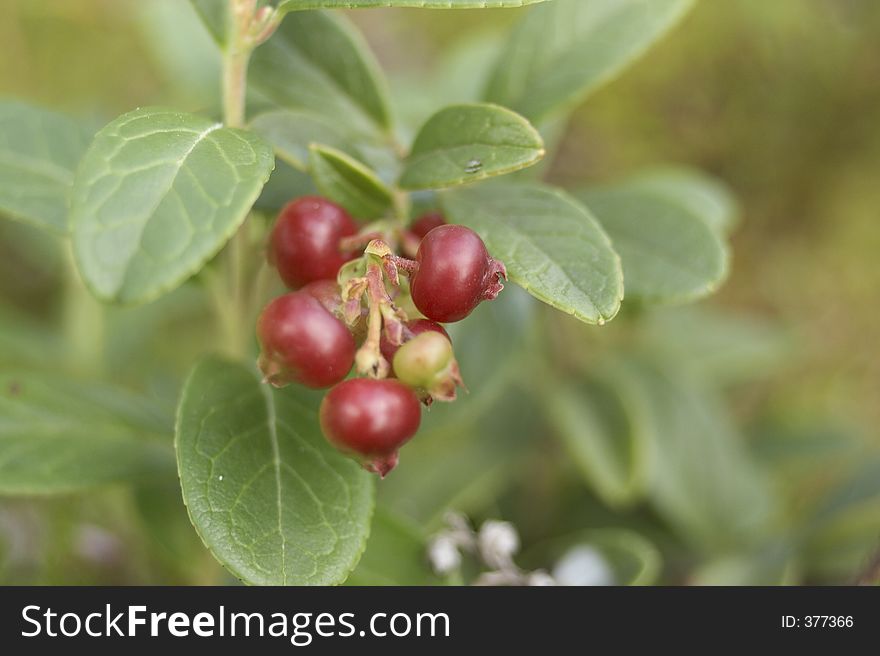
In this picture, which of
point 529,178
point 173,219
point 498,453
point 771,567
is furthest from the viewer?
point 498,453

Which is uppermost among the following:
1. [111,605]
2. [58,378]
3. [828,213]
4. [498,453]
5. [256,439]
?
[828,213]

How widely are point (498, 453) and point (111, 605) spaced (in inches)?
48.4

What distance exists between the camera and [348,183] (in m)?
1.37

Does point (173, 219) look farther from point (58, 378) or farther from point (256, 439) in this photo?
point (58, 378)

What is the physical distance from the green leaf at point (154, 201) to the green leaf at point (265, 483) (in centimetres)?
35

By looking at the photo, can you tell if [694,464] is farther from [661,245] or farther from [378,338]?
[378,338]

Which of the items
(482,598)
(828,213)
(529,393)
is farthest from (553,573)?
(828,213)

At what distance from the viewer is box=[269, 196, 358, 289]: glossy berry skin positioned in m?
1.26

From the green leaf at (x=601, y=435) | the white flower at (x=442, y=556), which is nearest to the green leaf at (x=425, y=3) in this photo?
the white flower at (x=442, y=556)

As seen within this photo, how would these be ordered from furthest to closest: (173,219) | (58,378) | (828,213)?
(828,213), (58,378), (173,219)

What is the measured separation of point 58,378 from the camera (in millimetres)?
1704

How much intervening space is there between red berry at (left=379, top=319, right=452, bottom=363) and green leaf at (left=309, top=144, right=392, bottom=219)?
0.29 metres

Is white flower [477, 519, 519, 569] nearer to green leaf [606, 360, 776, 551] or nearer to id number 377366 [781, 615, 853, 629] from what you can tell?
id number 377366 [781, 615, 853, 629]

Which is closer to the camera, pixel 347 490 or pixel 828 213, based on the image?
pixel 347 490
